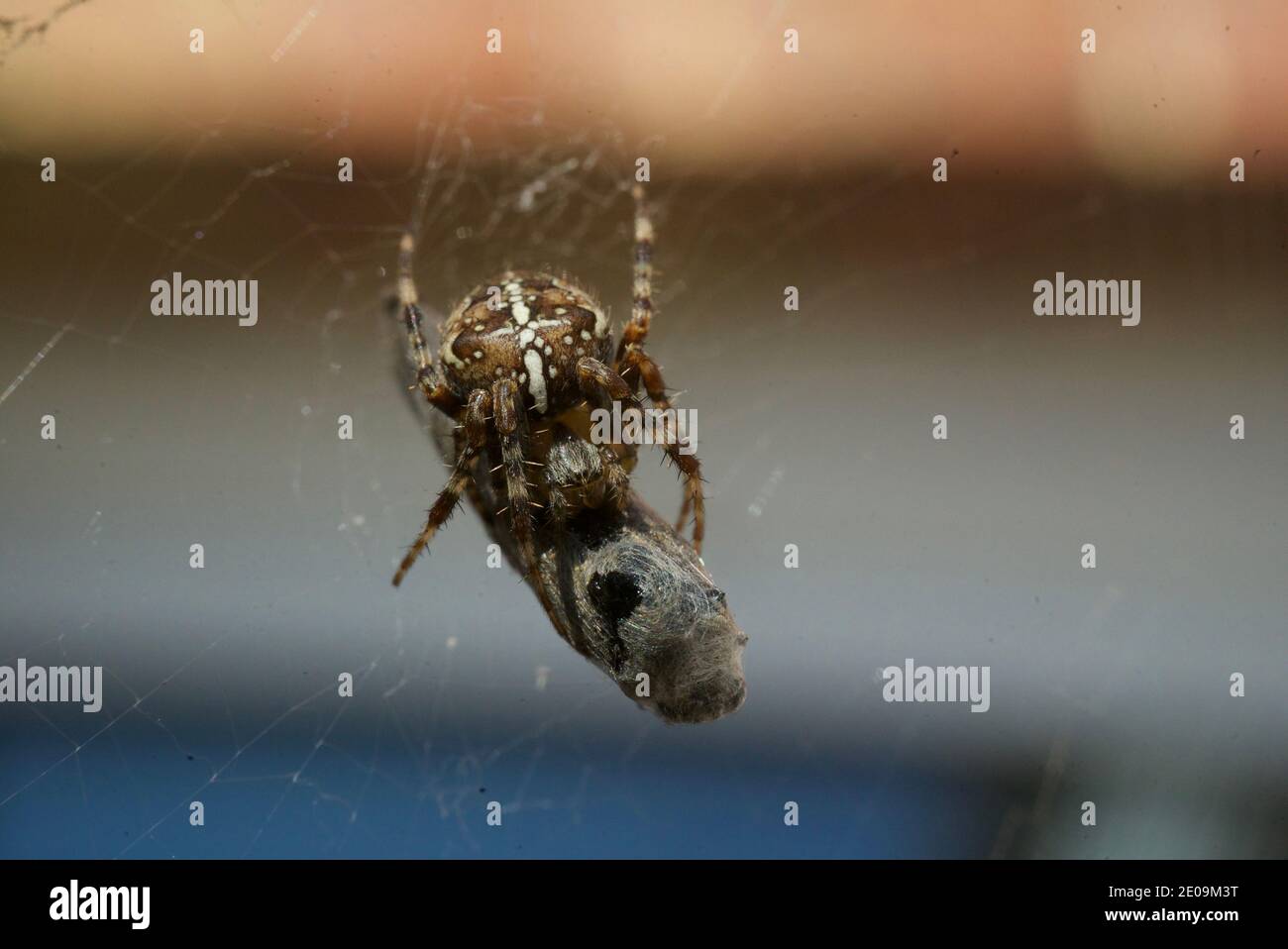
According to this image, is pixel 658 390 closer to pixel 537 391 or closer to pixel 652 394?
pixel 652 394

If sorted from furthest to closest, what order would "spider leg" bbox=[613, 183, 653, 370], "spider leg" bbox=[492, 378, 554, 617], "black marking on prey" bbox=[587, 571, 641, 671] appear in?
"spider leg" bbox=[613, 183, 653, 370] < "spider leg" bbox=[492, 378, 554, 617] < "black marking on prey" bbox=[587, 571, 641, 671]

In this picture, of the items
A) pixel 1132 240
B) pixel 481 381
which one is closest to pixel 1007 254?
pixel 1132 240

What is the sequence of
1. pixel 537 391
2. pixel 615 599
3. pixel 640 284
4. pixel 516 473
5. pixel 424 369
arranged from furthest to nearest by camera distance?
pixel 640 284 → pixel 424 369 → pixel 537 391 → pixel 516 473 → pixel 615 599

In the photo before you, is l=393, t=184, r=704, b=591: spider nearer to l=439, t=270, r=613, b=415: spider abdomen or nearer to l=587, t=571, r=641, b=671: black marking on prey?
l=439, t=270, r=613, b=415: spider abdomen

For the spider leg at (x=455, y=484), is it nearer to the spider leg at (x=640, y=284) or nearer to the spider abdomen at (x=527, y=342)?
the spider abdomen at (x=527, y=342)

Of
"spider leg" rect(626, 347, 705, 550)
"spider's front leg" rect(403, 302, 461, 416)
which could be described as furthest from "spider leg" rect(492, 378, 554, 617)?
"spider leg" rect(626, 347, 705, 550)

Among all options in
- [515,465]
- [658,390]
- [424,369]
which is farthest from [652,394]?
[424,369]
